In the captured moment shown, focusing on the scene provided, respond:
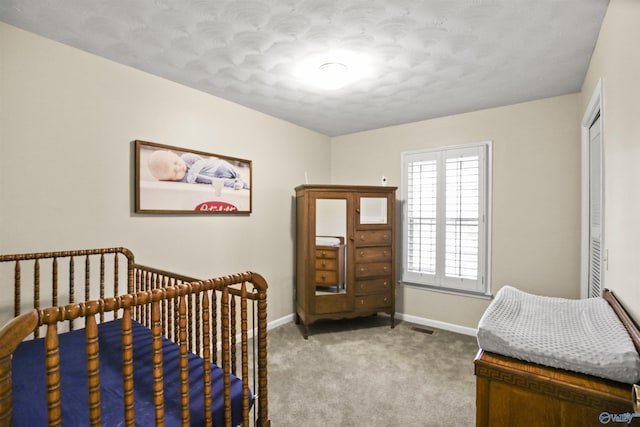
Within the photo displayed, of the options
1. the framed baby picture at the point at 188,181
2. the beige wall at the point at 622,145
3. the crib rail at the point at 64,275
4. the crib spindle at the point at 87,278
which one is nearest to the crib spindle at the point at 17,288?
the crib rail at the point at 64,275

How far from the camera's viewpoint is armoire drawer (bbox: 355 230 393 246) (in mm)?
3418

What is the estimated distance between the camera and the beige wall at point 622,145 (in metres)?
1.27

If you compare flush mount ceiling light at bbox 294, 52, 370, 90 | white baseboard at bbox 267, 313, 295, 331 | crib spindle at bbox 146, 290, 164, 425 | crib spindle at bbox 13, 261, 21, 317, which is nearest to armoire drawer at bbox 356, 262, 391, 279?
white baseboard at bbox 267, 313, 295, 331

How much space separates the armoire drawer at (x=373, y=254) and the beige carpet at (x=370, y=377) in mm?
774

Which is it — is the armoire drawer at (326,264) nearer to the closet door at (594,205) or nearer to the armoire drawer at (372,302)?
the armoire drawer at (372,302)

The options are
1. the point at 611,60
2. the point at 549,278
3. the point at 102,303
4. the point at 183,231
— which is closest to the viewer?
the point at 102,303

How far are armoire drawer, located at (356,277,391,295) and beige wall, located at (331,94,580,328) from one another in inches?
18.9

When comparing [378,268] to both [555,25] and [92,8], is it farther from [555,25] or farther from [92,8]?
[92,8]

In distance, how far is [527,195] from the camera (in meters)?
3.05

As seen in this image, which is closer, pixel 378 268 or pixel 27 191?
pixel 27 191

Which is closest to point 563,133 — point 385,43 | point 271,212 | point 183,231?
point 385,43

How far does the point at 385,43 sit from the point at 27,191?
2.37 m

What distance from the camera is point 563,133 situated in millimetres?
2859

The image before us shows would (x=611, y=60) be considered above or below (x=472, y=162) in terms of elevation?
above
